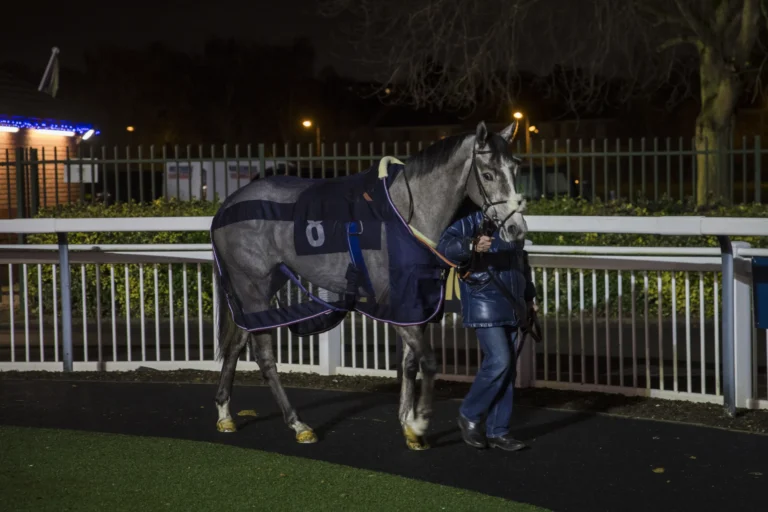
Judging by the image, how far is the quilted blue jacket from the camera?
622 cm

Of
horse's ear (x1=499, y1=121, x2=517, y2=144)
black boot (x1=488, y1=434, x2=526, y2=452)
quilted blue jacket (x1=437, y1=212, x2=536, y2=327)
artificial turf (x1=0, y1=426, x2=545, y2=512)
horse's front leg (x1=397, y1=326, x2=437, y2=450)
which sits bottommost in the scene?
artificial turf (x1=0, y1=426, x2=545, y2=512)

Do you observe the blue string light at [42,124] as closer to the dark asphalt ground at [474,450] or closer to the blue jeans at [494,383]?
Answer: the dark asphalt ground at [474,450]

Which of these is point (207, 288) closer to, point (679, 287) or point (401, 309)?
point (679, 287)

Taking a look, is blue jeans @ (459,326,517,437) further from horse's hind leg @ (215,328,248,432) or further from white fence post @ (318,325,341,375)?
white fence post @ (318,325,341,375)

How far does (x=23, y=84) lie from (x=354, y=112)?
57.0 m

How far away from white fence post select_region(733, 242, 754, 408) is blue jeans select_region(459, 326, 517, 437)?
162cm

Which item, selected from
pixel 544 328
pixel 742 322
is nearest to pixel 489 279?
pixel 742 322

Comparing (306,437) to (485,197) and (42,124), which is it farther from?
(42,124)

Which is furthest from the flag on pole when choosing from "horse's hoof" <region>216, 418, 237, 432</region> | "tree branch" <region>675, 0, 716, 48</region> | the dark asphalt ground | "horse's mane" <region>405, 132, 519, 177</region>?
"horse's mane" <region>405, 132, 519, 177</region>

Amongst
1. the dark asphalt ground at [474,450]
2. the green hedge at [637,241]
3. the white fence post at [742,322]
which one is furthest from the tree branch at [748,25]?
the dark asphalt ground at [474,450]

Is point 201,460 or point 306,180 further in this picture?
point 306,180

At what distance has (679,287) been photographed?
12602 millimetres

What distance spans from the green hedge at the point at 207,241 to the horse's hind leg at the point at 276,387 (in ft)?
17.2

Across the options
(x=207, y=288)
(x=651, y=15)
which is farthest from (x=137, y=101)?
(x=207, y=288)
